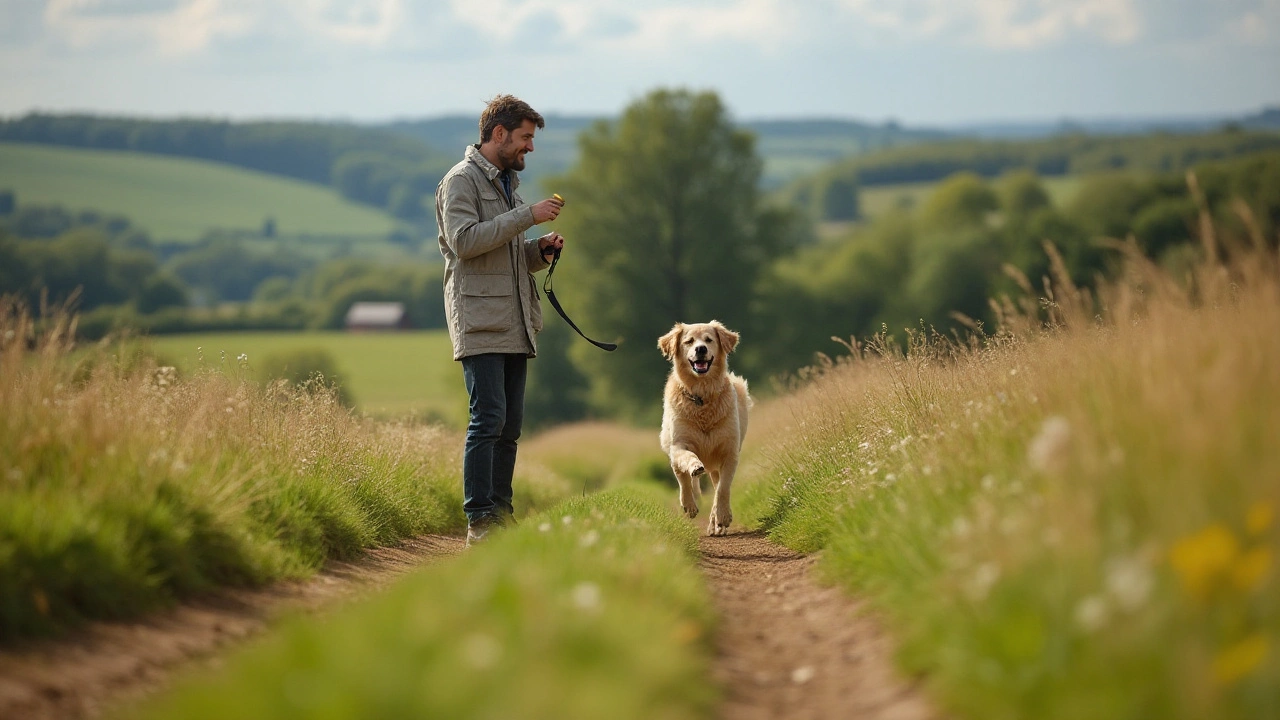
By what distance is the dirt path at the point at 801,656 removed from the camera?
4.11 metres

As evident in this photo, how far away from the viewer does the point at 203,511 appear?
5.82 m

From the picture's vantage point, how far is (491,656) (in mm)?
3242

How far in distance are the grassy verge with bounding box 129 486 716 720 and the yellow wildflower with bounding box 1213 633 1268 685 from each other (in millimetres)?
1514

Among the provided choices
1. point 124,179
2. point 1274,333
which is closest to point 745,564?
point 1274,333

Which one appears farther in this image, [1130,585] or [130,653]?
[130,653]

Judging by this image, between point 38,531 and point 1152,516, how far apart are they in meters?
4.28

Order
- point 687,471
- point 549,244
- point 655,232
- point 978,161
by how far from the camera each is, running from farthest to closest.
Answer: point 978,161, point 655,232, point 687,471, point 549,244

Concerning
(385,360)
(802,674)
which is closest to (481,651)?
(802,674)

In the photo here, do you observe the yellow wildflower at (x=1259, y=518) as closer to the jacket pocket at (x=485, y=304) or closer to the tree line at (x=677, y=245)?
the jacket pocket at (x=485, y=304)

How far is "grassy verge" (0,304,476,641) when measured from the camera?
15.8ft

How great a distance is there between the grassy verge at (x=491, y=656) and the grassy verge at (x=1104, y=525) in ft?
3.12

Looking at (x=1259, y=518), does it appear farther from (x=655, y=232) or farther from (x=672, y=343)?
(x=655, y=232)

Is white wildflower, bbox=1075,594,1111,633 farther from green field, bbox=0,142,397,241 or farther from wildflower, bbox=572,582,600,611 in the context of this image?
green field, bbox=0,142,397,241

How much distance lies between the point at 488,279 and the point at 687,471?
269 cm
